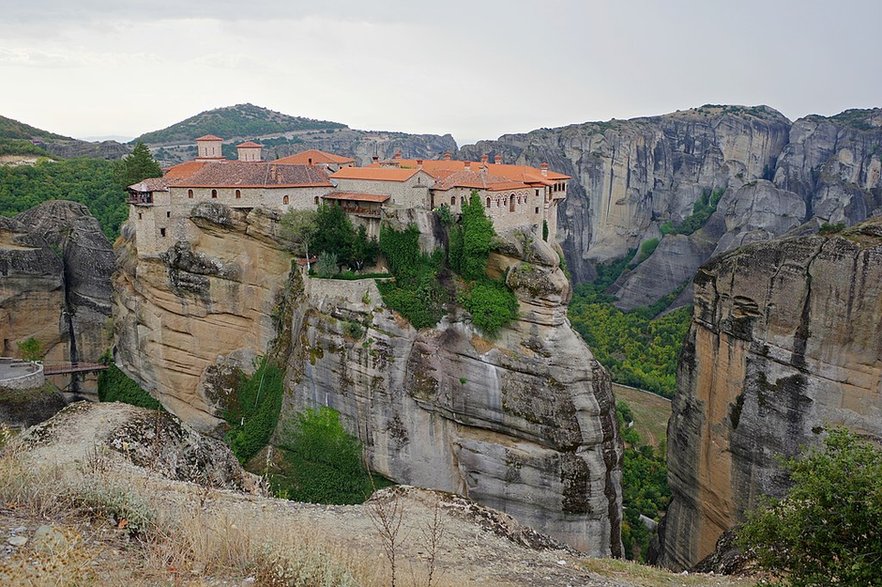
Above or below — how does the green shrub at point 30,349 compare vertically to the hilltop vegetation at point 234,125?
below

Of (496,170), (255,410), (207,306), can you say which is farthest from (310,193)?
(255,410)

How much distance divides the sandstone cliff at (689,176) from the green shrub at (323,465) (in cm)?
3998

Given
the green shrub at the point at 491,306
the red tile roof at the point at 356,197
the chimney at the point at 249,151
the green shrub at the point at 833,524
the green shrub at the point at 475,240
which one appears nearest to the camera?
the green shrub at the point at 833,524

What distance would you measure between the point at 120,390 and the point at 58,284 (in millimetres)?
6418

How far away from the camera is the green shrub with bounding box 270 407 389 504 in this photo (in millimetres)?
25125

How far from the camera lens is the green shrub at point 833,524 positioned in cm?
819

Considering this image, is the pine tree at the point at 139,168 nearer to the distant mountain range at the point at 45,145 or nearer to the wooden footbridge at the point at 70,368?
the wooden footbridge at the point at 70,368

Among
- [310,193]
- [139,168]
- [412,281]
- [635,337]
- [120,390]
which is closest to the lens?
[412,281]

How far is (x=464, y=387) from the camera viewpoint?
24219 millimetres

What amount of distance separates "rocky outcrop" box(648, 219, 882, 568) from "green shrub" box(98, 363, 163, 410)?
22.4m

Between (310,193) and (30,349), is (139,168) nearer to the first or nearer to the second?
(30,349)

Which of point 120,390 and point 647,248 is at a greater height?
point 647,248

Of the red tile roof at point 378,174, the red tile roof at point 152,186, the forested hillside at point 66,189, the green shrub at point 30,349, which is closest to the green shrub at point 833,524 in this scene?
the red tile roof at point 378,174

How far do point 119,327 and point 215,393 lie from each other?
23.3 ft
